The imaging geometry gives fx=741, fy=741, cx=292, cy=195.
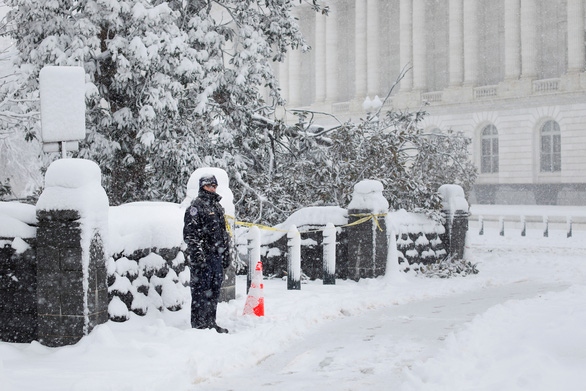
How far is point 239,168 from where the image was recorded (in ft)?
55.2

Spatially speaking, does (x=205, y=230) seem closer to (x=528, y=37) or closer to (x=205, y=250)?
(x=205, y=250)

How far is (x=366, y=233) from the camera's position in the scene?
13609 mm

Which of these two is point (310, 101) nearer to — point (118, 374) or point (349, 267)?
point (349, 267)

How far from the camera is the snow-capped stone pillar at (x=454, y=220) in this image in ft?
54.2

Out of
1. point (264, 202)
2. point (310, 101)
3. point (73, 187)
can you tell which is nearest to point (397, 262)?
point (264, 202)

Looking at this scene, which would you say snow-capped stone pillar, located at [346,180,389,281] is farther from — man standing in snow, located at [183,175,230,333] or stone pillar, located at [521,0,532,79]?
stone pillar, located at [521,0,532,79]

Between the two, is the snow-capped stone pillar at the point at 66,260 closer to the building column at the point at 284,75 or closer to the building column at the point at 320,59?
the building column at the point at 320,59

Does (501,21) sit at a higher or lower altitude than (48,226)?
higher

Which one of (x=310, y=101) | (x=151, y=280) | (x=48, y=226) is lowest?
(x=151, y=280)

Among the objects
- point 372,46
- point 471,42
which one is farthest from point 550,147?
point 372,46

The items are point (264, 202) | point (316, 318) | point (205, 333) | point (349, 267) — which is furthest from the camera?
point (264, 202)

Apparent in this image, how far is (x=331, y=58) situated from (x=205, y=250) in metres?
60.5

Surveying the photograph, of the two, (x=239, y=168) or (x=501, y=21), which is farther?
(x=501, y=21)

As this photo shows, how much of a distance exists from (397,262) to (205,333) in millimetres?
6855
